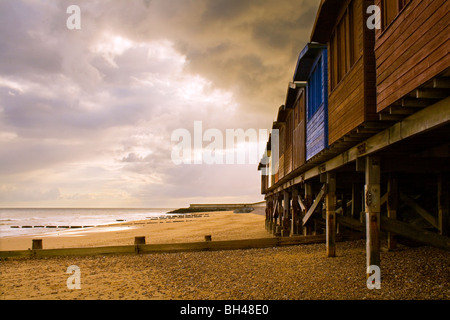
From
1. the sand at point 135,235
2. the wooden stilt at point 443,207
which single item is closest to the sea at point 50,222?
the sand at point 135,235

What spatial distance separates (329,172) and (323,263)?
2737mm

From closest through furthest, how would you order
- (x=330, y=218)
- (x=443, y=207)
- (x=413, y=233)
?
(x=413, y=233)
(x=330, y=218)
(x=443, y=207)

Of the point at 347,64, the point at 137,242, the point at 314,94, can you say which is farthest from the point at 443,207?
the point at 137,242

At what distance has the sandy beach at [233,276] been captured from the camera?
6.30 metres

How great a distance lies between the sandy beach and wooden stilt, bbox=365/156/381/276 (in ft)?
1.76

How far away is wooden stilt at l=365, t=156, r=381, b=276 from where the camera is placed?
22.6ft

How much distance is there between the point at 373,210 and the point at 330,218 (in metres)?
2.91

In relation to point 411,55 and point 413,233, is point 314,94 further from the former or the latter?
point 411,55

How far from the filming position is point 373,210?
273 inches

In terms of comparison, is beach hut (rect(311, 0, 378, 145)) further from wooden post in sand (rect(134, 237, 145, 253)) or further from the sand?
the sand

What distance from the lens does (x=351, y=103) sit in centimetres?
745

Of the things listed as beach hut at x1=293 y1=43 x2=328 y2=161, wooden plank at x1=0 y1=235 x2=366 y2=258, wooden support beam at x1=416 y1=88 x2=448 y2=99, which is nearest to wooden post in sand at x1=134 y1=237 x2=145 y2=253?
wooden plank at x1=0 y1=235 x2=366 y2=258

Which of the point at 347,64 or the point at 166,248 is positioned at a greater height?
the point at 347,64
